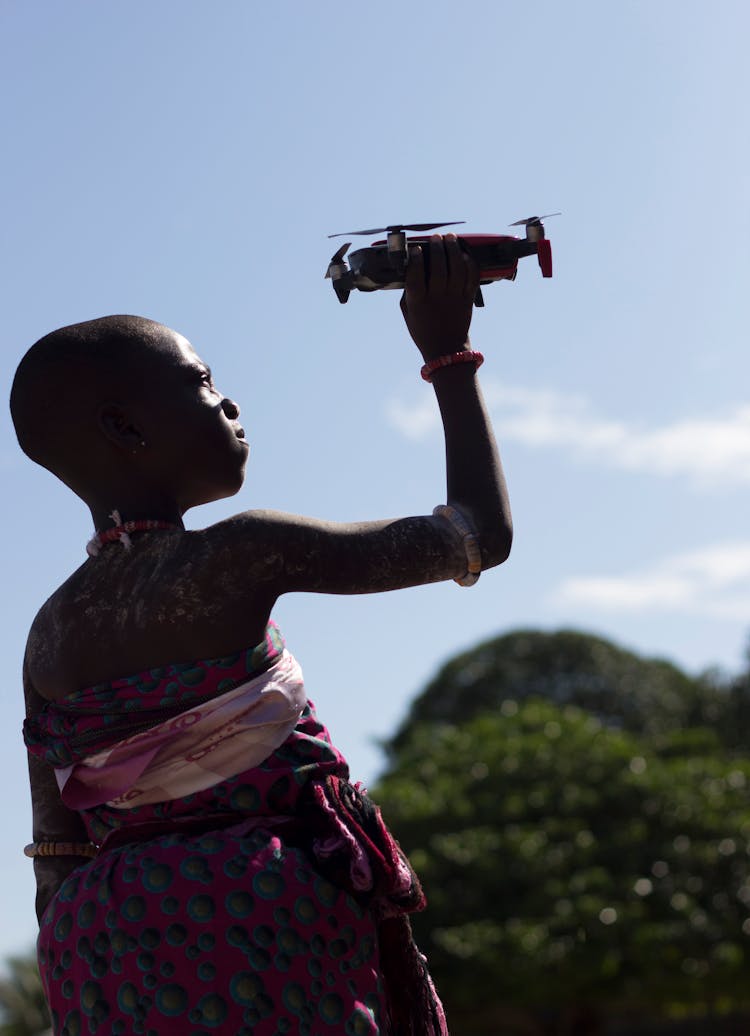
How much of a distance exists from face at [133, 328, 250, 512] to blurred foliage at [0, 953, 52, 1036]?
22.8 meters

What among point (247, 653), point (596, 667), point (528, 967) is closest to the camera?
point (247, 653)

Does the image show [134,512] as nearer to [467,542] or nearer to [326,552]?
[326,552]

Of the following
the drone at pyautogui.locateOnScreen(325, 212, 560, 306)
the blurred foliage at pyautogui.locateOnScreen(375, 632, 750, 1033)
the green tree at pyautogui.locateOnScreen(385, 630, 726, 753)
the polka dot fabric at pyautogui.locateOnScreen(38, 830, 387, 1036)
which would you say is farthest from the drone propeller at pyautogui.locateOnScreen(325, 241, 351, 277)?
the green tree at pyautogui.locateOnScreen(385, 630, 726, 753)

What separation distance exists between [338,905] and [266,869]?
0.16m

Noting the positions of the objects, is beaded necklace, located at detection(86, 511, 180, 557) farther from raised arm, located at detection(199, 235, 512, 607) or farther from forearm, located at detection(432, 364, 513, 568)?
forearm, located at detection(432, 364, 513, 568)

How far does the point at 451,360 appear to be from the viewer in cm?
272

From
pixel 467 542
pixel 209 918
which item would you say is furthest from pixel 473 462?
pixel 209 918

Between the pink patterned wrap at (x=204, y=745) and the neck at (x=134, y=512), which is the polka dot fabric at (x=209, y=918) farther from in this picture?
the neck at (x=134, y=512)

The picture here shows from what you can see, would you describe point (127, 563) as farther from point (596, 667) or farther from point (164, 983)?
point (596, 667)

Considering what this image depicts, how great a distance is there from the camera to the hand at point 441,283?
8.79 feet

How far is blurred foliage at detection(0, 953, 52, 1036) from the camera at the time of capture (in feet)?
77.6

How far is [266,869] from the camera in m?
2.38

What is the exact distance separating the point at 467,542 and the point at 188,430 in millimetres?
582

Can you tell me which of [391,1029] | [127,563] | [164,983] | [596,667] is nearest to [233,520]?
[127,563]
